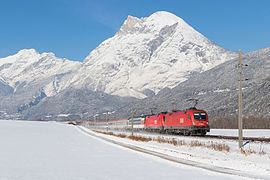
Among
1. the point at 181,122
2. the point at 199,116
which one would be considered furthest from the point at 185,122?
the point at 199,116

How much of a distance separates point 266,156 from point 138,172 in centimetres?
1164

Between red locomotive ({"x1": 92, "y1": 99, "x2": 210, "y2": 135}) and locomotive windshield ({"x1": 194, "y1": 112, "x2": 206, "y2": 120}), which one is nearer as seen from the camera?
red locomotive ({"x1": 92, "y1": 99, "x2": 210, "y2": 135})

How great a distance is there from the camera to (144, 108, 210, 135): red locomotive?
6078 centimetres

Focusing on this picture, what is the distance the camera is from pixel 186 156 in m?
27.8

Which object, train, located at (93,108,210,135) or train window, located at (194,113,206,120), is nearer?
train, located at (93,108,210,135)

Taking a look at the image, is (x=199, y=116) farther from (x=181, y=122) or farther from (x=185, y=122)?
(x=181, y=122)

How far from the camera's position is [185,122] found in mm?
63875

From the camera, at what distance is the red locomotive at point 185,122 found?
60781 mm

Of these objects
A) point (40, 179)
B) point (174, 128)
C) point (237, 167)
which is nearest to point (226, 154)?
point (237, 167)

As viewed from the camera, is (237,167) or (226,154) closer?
(237,167)

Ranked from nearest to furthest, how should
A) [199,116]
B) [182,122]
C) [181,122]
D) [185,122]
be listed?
[199,116], [185,122], [182,122], [181,122]

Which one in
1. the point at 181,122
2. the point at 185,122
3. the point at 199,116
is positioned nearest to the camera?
the point at 199,116

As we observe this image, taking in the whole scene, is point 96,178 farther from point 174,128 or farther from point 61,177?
point 174,128

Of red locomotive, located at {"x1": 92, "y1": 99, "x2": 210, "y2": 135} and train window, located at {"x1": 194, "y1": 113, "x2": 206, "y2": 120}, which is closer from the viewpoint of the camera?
red locomotive, located at {"x1": 92, "y1": 99, "x2": 210, "y2": 135}
